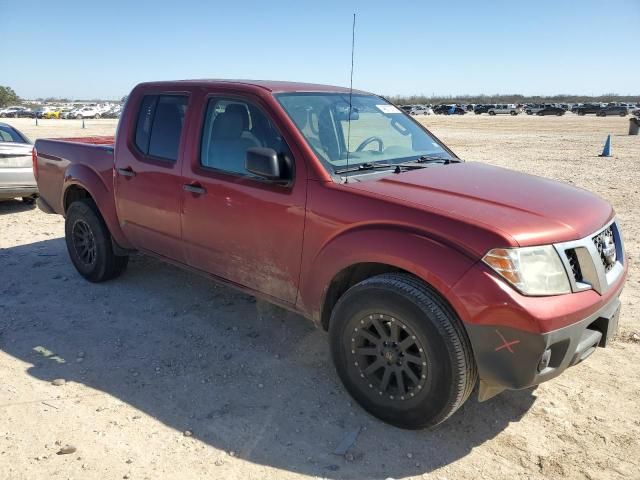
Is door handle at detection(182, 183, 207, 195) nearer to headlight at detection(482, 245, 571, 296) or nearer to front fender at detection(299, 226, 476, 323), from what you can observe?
front fender at detection(299, 226, 476, 323)

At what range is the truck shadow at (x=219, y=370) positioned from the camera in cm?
290

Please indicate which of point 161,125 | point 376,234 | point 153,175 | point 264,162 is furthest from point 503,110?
point 376,234

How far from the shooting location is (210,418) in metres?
3.13

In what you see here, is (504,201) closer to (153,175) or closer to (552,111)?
(153,175)

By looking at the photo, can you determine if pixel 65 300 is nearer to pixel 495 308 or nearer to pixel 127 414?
pixel 127 414

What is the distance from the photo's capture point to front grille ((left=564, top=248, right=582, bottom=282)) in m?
2.70

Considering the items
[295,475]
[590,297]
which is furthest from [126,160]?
[590,297]

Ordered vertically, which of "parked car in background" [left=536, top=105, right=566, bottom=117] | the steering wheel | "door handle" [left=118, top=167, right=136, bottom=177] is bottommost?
"door handle" [left=118, top=167, right=136, bottom=177]

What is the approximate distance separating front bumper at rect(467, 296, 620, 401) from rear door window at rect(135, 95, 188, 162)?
2687 millimetres

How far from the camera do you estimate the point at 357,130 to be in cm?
373

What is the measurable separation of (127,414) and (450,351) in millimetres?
1908

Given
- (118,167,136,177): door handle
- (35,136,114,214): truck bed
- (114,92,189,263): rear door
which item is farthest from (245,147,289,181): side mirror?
(35,136,114,214): truck bed

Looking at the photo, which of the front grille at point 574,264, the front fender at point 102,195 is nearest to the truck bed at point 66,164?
the front fender at point 102,195

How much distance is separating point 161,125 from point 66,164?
1.60 metres
